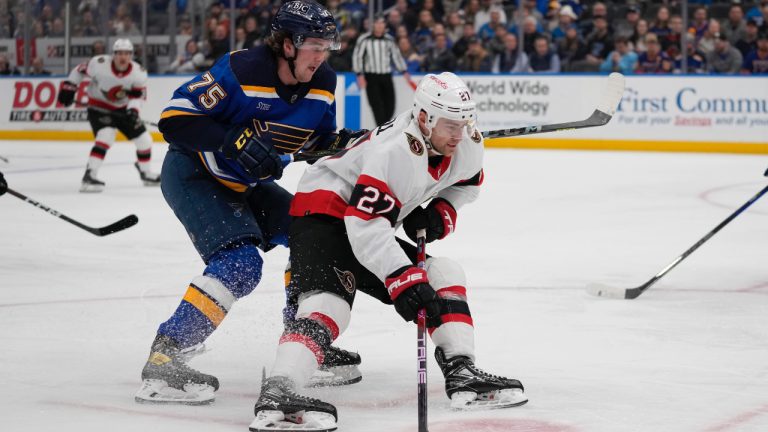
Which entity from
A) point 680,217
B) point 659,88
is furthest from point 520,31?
point 680,217

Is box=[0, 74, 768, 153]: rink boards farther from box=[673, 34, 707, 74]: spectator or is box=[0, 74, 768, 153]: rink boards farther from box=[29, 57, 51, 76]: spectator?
box=[29, 57, 51, 76]: spectator

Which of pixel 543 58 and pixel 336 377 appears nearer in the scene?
pixel 336 377

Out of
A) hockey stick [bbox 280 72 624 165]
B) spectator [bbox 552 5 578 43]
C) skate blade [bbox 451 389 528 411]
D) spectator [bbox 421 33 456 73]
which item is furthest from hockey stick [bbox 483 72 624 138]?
spectator [bbox 421 33 456 73]

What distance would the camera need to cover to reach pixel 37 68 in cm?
1373

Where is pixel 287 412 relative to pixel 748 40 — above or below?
above

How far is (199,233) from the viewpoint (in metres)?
3.11

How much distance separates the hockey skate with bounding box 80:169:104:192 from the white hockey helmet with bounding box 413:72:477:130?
6.07 m

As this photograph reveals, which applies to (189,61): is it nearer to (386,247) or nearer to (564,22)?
(564,22)

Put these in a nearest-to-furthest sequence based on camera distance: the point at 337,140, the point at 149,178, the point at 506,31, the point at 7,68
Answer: the point at 337,140 < the point at 149,178 < the point at 506,31 < the point at 7,68

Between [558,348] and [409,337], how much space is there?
47cm

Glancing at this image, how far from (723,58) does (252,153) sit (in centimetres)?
874

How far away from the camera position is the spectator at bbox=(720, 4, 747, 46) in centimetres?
1101

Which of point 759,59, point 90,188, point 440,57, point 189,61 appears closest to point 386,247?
point 90,188

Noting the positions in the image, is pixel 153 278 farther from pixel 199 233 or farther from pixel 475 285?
pixel 199 233
